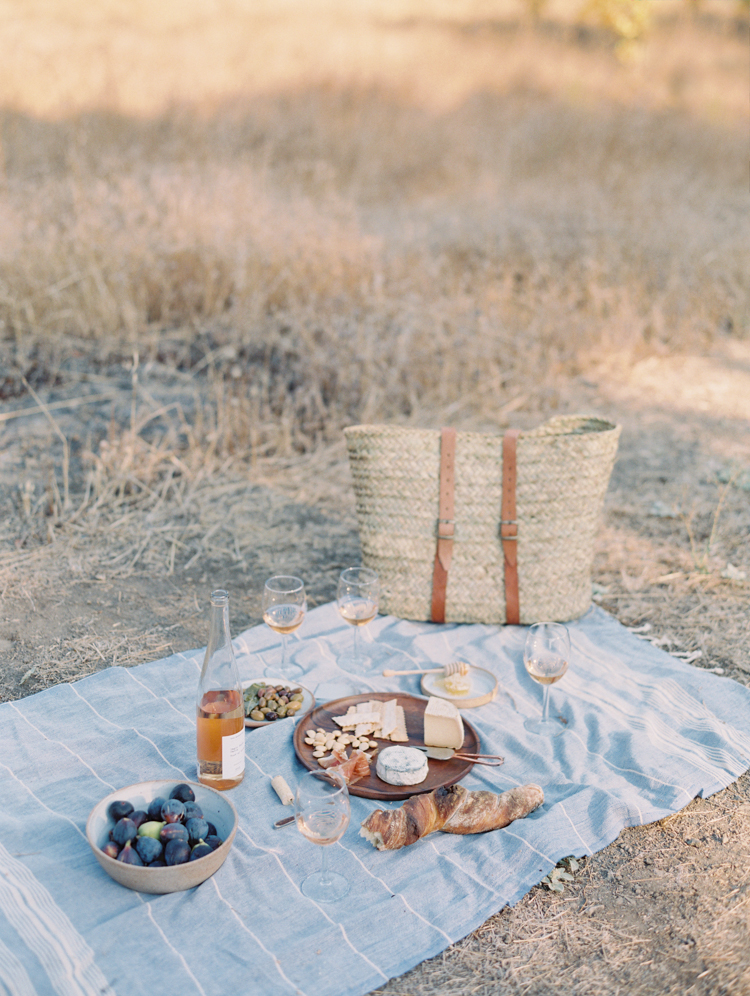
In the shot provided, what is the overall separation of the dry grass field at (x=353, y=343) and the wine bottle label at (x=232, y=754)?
70 centimetres

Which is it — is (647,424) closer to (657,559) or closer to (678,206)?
(657,559)

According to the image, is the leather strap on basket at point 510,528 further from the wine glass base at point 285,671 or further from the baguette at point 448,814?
the baguette at point 448,814

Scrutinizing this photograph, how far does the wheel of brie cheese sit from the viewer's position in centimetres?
246

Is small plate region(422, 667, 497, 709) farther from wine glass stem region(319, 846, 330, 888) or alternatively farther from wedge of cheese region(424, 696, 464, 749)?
wine glass stem region(319, 846, 330, 888)

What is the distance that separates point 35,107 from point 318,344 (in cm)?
513

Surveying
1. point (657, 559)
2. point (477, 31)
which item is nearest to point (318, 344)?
point (657, 559)

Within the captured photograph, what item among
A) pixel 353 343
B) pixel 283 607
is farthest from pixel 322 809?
pixel 353 343

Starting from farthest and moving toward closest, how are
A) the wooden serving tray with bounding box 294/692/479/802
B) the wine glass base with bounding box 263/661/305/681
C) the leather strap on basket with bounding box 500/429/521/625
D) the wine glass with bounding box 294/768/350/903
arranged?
the leather strap on basket with bounding box 500/429/521/625
the wine glass base with bounding box 263/661/305/681
the wooden serving tray with bounding box 294/692/479/802
the wine glass with bounding box 294/768/350/903

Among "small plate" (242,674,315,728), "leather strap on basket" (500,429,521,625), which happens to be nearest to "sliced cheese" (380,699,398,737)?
"small plate" (242,674,315,728)

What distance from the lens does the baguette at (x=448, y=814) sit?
2264 mm

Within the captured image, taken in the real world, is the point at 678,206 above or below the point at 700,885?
above

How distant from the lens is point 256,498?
4.64 meters

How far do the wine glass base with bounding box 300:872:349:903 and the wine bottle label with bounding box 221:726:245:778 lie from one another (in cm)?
35

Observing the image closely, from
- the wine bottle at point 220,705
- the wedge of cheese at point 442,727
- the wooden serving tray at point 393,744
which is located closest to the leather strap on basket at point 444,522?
the wooden serving tray at point 393,744
